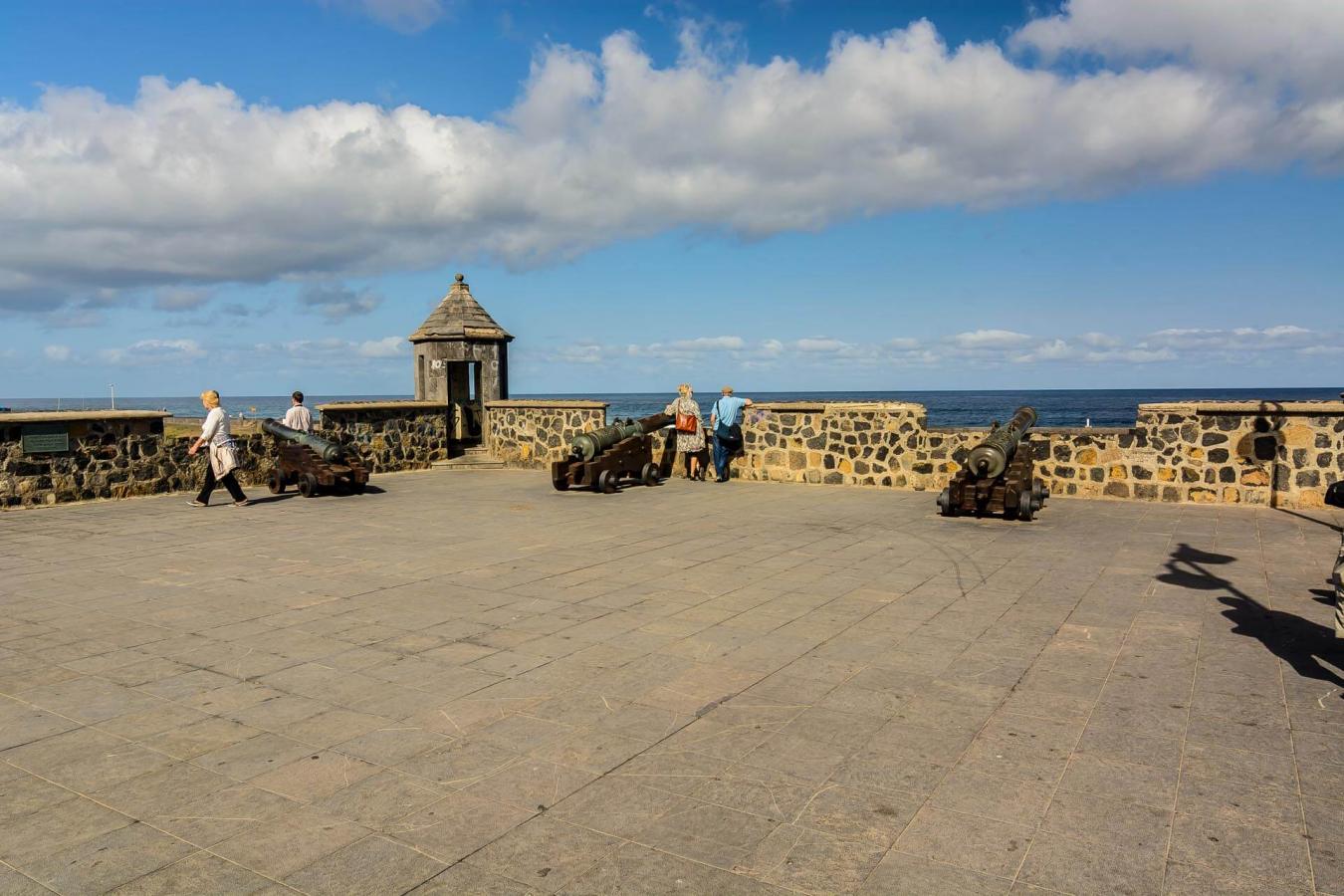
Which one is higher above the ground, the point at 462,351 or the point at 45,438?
the point at 462,351

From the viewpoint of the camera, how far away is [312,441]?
46.0 feet

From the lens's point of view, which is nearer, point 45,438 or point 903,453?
point 45,438

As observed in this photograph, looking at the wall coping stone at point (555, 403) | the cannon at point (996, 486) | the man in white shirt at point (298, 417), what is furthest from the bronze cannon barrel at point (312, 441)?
the cannon at point (996, 486)

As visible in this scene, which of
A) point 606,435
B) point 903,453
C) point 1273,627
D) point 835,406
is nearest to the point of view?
point 1273,627

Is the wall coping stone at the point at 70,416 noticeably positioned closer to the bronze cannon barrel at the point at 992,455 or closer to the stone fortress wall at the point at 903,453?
the stone fortress wall at the point at 903,453

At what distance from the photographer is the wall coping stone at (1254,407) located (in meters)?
12.0

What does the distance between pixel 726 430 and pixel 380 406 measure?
6.83m

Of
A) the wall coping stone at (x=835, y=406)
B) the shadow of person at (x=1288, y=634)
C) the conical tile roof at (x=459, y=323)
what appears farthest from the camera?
the conical tile roof at (x=459, y=323)

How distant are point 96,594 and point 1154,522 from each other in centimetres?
1130

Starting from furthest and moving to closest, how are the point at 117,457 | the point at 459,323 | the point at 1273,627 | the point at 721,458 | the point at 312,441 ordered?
1. the point at 459,323
2. the point at 721,458
3. the point at 312,441
4. the point at 117,457
5. the point at 1273,627

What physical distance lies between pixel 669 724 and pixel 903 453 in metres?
11.3

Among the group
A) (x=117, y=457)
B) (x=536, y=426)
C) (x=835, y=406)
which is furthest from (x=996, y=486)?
(x=117, y=457)

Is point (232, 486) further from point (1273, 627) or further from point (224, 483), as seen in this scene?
point (1273, 627)

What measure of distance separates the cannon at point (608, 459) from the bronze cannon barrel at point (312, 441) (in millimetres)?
3425
